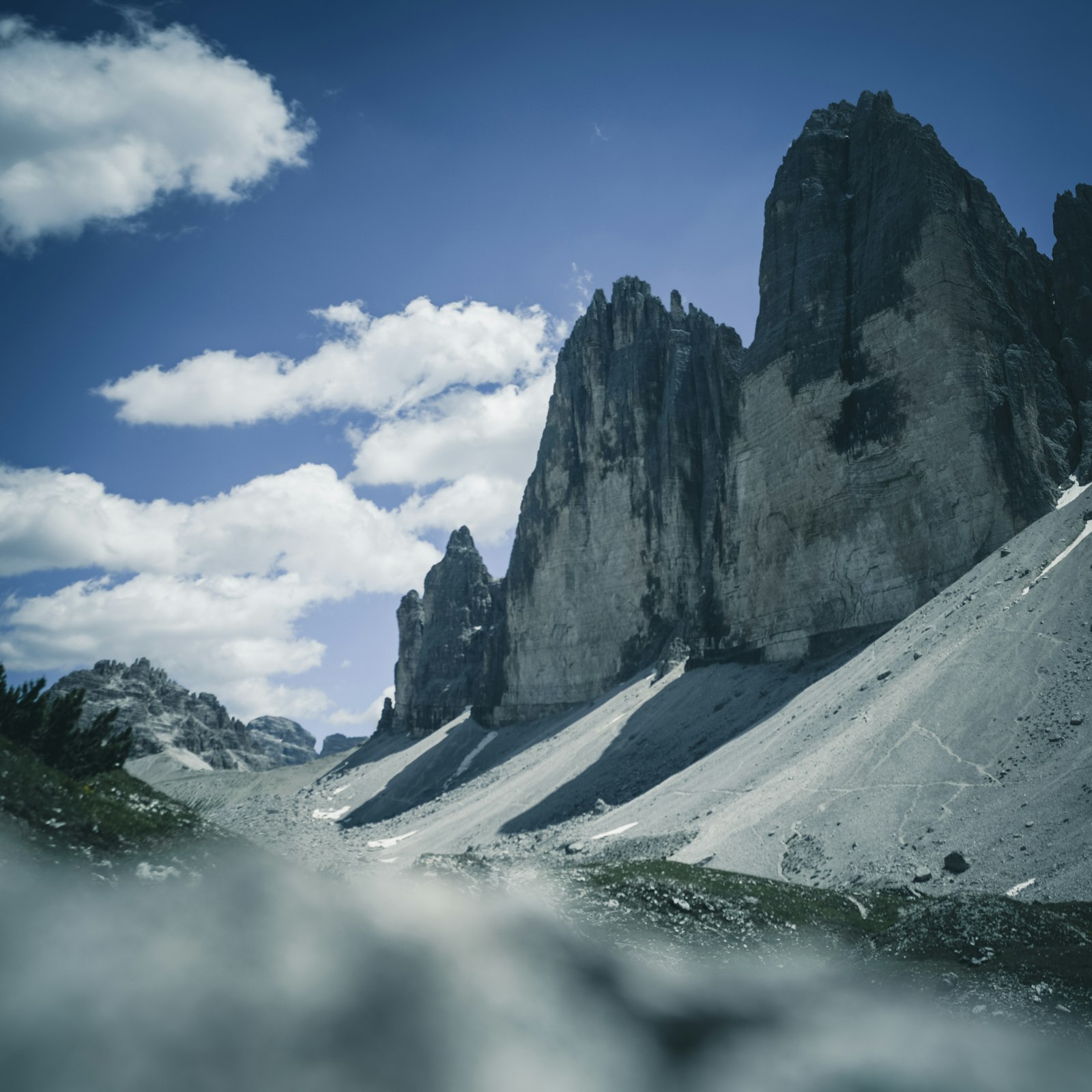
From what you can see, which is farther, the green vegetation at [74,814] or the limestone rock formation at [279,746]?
the limestone rock formation at [279,746]

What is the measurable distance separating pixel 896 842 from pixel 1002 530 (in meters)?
18.4

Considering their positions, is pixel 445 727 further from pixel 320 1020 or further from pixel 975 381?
pixel 320 1020

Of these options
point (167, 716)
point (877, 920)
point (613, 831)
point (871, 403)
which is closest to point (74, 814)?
point (877, 920)

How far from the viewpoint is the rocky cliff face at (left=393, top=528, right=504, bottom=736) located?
324 ft

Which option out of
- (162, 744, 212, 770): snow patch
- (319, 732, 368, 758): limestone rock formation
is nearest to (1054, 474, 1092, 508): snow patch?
(162, 744, 212, 770): snow patch

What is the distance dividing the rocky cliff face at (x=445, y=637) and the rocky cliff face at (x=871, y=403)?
142ft

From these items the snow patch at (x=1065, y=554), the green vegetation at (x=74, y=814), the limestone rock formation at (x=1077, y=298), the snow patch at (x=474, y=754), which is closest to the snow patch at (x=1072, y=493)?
the limestone rock formation at (x=1077, y=298)

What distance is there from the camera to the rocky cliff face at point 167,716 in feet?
357

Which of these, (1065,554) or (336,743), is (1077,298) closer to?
(1065,554)

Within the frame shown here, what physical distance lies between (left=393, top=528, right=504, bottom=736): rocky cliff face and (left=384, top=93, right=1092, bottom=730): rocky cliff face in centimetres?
4328

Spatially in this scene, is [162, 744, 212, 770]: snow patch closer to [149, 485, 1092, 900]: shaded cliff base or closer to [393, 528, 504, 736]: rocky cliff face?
[393, 528, 504, 736]: rocky cliff face

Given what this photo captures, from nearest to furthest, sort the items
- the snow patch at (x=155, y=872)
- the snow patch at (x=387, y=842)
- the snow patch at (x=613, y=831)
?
the snow patch at (x=155, y=872), the snow patch at (x=613, y=831), the snow patch at (x=387, y=842)

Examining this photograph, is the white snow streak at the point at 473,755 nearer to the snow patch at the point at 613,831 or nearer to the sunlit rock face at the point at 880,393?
the sunlit rock face at the point at 880,393

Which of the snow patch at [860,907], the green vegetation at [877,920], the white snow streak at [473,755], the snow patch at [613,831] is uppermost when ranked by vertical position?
the green vegetation at [877,920]
